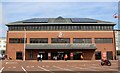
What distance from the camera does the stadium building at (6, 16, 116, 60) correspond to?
254 ft

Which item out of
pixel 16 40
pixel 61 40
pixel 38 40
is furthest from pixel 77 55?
pixel 16 40

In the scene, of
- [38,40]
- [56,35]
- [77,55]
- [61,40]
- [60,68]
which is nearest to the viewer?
[60,68]

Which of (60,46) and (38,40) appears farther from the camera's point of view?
(38,40)

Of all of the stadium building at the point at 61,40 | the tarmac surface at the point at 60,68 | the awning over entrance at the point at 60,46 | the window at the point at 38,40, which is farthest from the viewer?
the window at the point at 38,40

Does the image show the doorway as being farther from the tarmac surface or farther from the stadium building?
the tarmac surface

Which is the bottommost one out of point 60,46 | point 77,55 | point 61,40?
point 77,55

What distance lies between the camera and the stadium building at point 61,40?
7738 cm

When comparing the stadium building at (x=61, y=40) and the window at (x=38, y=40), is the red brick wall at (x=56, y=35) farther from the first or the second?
the window at (x=38, y=40)

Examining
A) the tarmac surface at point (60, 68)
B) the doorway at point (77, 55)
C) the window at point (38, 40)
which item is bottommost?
the doorway at point (77, 55)

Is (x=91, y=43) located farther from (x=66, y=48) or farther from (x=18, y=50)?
(x=18, y=50)

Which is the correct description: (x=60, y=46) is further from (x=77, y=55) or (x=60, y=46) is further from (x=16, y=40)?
(x=16, y=40)

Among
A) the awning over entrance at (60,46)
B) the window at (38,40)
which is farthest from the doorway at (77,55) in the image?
the window at (38,40)

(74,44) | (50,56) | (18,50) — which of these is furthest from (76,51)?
(18,50)

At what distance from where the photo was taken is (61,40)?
260ft
